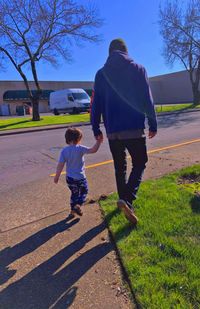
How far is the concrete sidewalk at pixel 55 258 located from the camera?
2.40 metres

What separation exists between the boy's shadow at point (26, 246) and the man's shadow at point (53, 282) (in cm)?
21

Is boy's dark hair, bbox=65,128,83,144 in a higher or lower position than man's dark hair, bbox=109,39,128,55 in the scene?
lower

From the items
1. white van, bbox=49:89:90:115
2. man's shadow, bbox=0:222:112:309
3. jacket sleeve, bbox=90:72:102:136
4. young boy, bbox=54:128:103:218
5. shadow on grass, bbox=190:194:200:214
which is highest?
white van, bbox=49:89:90:115

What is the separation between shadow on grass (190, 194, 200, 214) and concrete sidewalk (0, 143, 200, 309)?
1135 mm

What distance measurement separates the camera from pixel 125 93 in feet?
10.9

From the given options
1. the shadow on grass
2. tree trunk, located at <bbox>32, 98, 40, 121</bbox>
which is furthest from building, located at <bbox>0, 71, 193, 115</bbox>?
the shadow on grass

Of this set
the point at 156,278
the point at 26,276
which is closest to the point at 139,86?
the point at 156,278

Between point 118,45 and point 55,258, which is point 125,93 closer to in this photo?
point 118,45

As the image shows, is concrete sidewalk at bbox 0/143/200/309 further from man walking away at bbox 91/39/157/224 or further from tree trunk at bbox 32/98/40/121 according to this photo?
tree trunk at bbox 32/98/40/121

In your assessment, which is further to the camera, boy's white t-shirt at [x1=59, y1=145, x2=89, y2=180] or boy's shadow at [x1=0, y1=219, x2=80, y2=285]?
boy's white t-shirt at [x1=59, y1=145, x2=89, y2=180]

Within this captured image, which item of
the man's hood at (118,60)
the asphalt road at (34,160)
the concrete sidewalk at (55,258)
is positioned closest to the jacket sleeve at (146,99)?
the man's hood at (118,60)

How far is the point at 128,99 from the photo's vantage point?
10.9 feet

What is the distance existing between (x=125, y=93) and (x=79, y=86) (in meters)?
55.7

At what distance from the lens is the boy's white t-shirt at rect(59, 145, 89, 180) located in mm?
3807
